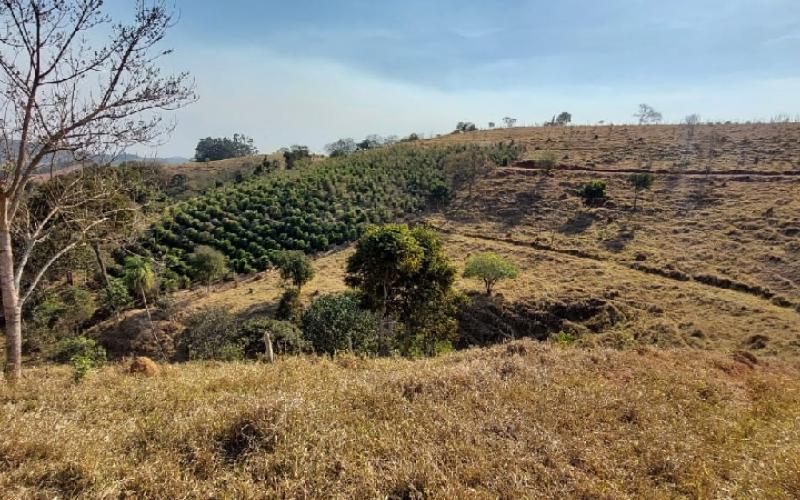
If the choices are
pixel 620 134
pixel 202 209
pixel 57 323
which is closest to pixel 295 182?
pixel 202 209

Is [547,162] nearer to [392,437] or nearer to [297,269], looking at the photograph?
[297,269]

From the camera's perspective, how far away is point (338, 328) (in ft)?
41.0

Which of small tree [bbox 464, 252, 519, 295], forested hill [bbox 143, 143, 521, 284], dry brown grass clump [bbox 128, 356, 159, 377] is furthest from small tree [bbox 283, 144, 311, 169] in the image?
dry brown grass clump [bbox 128, 356, 159, 377]

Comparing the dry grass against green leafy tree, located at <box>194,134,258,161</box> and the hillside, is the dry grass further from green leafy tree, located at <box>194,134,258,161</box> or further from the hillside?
green leafy tree, located at <box>194,134,258,161</box>

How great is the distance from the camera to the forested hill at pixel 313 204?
29.5 m

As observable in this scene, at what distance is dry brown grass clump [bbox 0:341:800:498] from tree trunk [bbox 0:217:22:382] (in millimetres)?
302

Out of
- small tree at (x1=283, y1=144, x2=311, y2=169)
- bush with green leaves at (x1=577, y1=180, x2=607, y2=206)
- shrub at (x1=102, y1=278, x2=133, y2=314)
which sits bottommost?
shrub at (x1=102, y1=278, x2=133, y2=314)

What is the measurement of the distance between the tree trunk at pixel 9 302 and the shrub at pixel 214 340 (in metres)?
4.06

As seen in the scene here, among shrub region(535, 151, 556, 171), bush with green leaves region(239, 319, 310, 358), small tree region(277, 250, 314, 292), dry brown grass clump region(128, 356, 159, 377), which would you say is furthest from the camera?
shrub region(535, 151, 556, 171)

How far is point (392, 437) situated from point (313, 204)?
33175 millimetres

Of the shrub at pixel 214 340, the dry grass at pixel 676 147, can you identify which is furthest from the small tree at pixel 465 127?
the shrub at pixel 214 340

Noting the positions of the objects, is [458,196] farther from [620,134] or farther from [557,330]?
[620,134]

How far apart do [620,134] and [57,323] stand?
189ft

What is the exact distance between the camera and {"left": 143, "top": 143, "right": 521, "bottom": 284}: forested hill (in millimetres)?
29453
